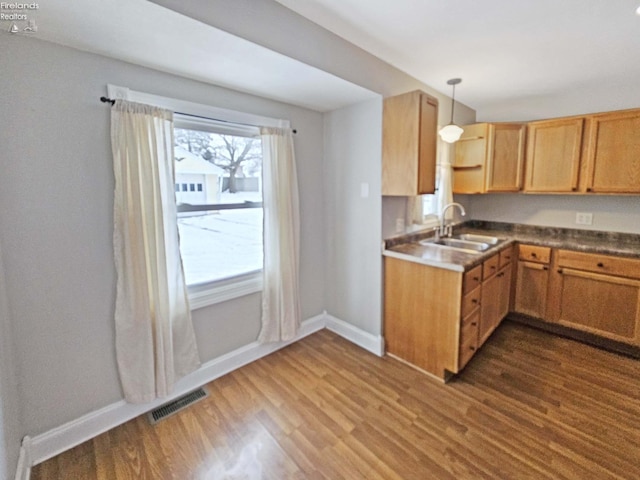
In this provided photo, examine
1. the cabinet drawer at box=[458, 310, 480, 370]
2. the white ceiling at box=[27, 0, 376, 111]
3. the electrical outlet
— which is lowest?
the cabinet drawer at box=[458, 310, 480, 370]

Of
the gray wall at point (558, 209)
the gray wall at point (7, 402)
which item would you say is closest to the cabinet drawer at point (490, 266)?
the gray wall at point (558, 209)

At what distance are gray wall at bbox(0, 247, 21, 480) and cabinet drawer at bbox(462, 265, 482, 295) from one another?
2.43m

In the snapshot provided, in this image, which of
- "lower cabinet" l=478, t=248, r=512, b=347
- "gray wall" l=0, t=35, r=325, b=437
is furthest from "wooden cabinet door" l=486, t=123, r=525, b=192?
"gray wall" l=0, t=35, r=325, b=437

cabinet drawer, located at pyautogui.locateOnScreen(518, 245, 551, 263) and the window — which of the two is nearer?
the window

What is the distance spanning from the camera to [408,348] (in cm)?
235

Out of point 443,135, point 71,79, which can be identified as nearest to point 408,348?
point 443,135

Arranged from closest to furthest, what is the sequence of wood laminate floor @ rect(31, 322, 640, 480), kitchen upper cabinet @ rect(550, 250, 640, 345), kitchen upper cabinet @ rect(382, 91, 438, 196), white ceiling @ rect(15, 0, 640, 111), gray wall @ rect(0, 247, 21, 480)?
gray wall @ rect(0, 247, 21, 480) < white ceiling @ rect(15, 0, 640, 111) < wood laminate floor @ rect(31, 322, 640, 480) < kitchen upper cabinet @ rect(382, 91, 438, 196) < kitchen upper cabinet @ rect(550, 250, 640, 345)

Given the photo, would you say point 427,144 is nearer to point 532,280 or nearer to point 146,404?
point 532,280

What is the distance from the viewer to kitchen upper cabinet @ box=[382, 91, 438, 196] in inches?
83.4

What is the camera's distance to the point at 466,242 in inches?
111

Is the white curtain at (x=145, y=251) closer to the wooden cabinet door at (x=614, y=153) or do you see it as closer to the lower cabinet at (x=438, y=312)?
the lower cabinet at (x=438, y=312)

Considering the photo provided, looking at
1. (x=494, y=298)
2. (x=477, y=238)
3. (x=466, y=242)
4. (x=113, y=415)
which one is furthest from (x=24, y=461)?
(x=477, y=238)

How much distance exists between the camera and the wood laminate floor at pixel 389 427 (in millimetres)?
1483

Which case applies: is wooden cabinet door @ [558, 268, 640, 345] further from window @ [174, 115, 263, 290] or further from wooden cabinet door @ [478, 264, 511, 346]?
window @ [174, 115, 263, 290]
